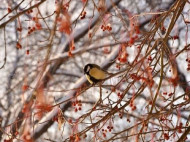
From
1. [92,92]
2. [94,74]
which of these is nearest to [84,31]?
[92,92]

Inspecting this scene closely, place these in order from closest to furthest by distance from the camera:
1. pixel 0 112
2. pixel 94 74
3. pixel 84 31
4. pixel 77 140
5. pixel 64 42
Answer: pixel 77 140 < pixel 94 74 < pixel 84 31 < pixel 64 42 < pixel 0 112

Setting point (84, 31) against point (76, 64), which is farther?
Result: point (76, 64)

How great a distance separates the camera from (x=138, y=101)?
12.5 feet

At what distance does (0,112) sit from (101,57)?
100cm

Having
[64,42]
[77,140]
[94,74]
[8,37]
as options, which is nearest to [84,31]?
[64,42]

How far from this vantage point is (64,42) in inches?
147

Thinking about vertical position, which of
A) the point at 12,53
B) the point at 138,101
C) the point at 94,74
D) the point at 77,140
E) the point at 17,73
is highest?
the point at 12,53

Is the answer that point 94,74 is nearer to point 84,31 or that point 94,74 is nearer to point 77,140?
point 77,140

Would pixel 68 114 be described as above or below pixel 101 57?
below

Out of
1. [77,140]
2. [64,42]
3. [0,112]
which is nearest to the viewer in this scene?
[77,140]

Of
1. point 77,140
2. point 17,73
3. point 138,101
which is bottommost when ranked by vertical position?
point 77,140

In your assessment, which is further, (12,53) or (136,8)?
→ (12,53)

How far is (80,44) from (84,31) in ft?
1.39

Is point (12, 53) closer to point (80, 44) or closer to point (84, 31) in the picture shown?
point (80, 44)
